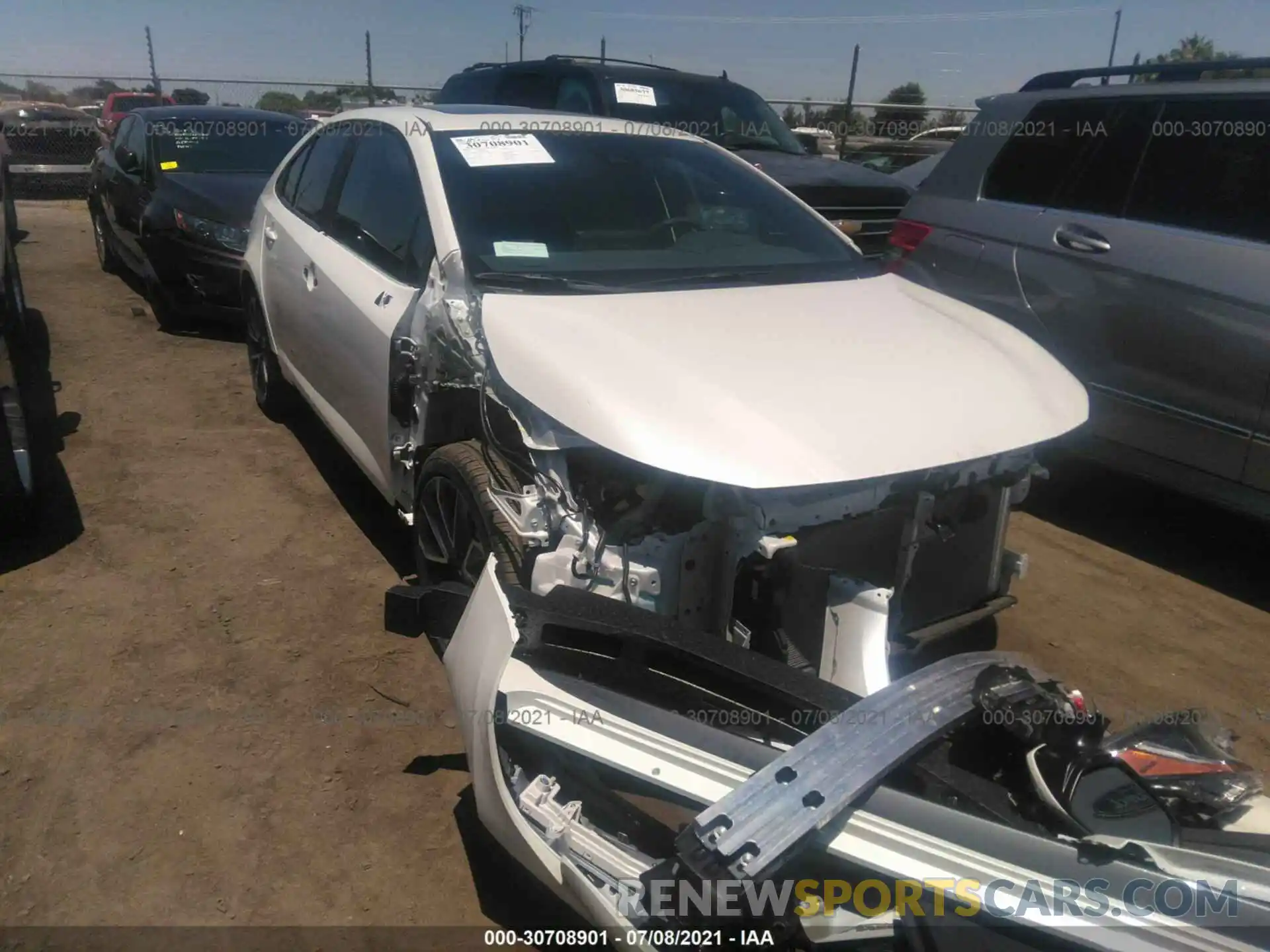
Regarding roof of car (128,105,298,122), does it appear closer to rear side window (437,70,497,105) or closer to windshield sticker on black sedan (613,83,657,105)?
rear side window (437,70,497,105)

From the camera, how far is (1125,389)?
4.18 meters

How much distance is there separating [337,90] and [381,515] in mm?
15725

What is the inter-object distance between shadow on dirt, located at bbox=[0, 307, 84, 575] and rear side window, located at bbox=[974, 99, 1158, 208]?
183 inches

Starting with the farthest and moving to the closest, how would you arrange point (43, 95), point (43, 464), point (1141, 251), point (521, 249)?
point (43, 95), point (43, 464), point (1141, 251), point (521, 249)

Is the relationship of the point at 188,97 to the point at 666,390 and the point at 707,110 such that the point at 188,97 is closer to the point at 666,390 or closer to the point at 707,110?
the point at 707,110

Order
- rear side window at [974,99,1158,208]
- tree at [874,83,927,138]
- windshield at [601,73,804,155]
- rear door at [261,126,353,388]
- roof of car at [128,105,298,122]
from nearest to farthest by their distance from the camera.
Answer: rear door at [261,126,353,388]
rear side window at [974,99,1158,208]
windshield at [601,73,804,155]
roof of car at [128,105,298,122]
tree at [874,83,927,138]

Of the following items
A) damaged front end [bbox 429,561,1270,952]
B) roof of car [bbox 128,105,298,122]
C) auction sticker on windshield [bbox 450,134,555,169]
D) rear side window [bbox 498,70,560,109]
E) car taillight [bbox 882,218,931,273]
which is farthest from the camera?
roof of car [bbox 128,105,298,122]

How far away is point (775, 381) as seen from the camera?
95.0 inches

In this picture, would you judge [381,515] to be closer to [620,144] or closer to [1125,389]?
[620,144]

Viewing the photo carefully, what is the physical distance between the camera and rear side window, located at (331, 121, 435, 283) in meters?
3.20

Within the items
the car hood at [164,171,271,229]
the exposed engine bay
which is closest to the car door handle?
the exposed engine bay

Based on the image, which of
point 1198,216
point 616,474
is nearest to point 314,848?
A: point 616,474

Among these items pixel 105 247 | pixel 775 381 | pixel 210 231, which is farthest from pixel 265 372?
pixel 105 247

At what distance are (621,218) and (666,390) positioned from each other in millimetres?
1288
